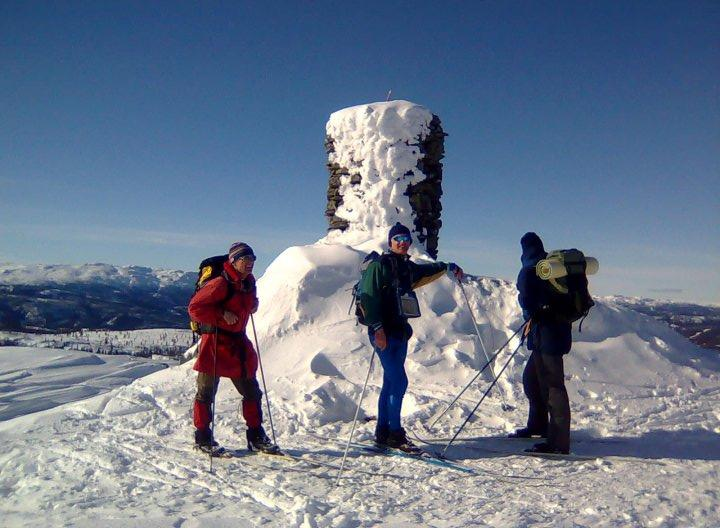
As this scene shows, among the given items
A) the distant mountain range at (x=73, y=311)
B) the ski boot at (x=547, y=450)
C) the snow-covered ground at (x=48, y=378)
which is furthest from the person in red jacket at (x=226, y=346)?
the distant mountain range at (x=73, y=311)

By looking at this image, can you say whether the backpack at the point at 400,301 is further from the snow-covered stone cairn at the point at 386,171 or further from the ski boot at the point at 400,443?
the snow-covered stone cairn at the point at 386,171

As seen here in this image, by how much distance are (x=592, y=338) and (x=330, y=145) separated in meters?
6.53

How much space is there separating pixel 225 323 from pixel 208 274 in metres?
0.49

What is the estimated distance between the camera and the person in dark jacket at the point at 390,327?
15.2 feet

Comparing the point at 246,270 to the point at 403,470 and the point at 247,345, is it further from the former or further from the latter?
the point at 403,470

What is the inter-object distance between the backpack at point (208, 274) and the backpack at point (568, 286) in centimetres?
292

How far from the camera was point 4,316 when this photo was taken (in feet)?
437

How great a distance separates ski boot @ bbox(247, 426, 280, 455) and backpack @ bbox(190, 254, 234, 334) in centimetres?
103

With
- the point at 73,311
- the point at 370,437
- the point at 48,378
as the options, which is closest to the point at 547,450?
the point at 370,437

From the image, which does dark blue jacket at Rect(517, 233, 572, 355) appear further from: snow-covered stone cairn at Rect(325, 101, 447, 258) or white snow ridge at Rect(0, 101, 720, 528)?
snow-covered stone cairn at Rect(325, 101, 447, 258)

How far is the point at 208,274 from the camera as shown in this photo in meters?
4.75

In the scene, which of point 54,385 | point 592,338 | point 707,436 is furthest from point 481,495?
point 54,385

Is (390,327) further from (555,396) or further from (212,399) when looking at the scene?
(212,399)

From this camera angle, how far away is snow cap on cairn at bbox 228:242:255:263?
4676mm
